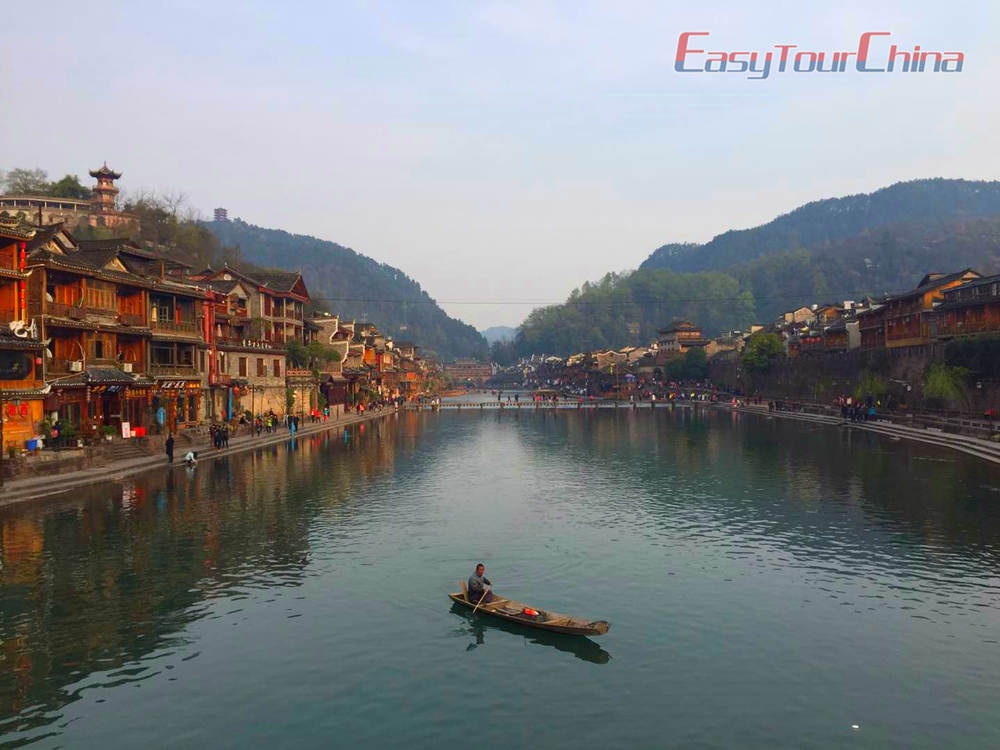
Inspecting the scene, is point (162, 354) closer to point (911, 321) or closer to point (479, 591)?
point (479, 591)

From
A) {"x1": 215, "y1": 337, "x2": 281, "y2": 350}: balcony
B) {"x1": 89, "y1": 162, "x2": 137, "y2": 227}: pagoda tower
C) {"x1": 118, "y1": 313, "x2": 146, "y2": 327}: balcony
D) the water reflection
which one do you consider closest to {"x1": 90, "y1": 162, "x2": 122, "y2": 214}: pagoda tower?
{"x1": 89, "y1": 162, "x2": 137, "y2": 227}: pagoda tower

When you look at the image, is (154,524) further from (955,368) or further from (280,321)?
(955,368)

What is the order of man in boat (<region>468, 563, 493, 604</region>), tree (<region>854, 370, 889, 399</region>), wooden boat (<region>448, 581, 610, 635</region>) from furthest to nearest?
tree (<region>854, 370, 889, 399</region>) → man in boat (<region>468, 563, 493, 604</region>) → wooden boat (<region>448, 581, 610, 635</region>)

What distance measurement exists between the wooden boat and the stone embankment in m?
38.8

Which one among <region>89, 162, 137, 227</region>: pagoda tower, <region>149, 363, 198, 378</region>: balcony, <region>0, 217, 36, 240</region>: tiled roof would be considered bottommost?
<region>149, 363, 198, 378</region>: balcony

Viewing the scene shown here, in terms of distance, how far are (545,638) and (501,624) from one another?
1.36m

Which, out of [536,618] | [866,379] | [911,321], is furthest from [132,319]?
[911,321]

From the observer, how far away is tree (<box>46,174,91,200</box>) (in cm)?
14625

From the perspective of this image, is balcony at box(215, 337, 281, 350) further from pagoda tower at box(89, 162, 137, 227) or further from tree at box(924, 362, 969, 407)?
pagoda tower at box(89, 162, 137, 227)

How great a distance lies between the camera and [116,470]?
40.4m

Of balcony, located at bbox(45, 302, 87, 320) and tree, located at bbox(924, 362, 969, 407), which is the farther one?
tree, located at bbox(924, 362, 969, 407)

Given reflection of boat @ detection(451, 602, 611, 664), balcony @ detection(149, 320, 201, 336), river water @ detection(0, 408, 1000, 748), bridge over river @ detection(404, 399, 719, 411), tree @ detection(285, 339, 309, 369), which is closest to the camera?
river water @ detection(0, 408, 1000, 748)

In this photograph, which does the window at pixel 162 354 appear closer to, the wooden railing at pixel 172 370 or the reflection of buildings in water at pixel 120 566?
the wooden railing at pixel 172 370

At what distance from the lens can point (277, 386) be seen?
75875 mm
